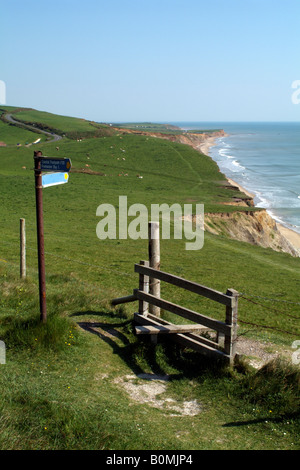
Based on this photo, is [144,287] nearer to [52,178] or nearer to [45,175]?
[52,178]

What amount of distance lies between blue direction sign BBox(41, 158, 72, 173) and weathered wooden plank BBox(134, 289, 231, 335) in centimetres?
353

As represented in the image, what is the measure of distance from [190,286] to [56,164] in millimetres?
3563

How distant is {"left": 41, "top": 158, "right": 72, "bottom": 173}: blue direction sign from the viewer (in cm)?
815

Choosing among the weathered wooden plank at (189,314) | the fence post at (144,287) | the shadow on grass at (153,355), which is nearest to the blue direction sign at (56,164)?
the fence post at (144,287)

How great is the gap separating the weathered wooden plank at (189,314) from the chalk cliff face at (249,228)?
1115 inches

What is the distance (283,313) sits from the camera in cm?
1655

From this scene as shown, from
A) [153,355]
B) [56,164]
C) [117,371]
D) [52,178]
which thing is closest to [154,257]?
[153,355]

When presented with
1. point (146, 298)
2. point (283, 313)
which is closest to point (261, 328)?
point (283, 313)

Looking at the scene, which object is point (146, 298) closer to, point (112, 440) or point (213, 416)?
point (213, 416)

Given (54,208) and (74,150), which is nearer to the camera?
(54,208)

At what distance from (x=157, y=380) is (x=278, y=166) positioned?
398 feet

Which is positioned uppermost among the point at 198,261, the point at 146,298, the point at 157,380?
the point at 146,298

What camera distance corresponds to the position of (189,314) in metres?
9.03

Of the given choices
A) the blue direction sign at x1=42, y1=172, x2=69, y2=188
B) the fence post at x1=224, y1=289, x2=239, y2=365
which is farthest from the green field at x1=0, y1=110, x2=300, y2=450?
the blue direction sign at x1=42, y1=172, x2=69, y2=188
